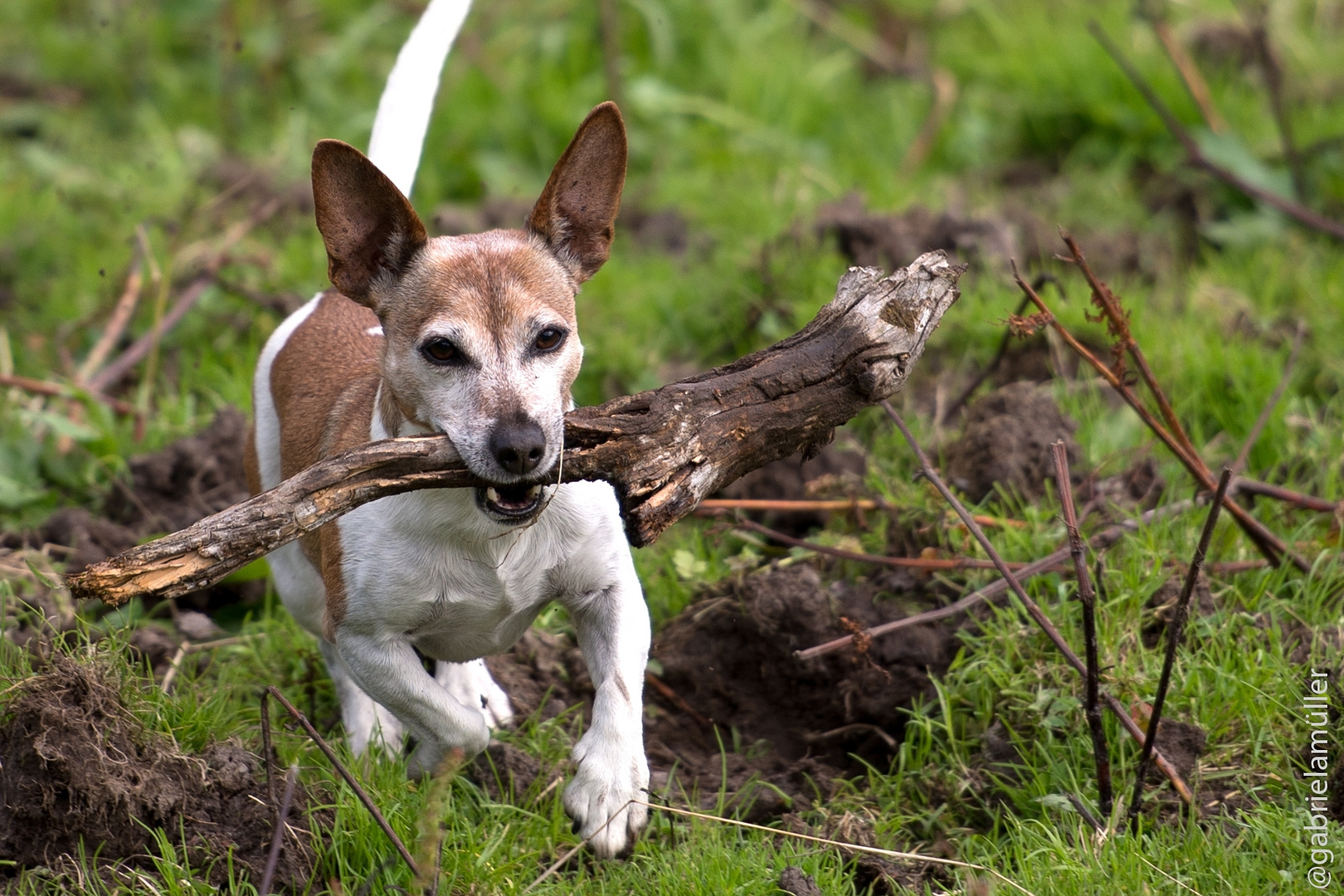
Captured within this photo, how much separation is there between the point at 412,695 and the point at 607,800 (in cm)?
60

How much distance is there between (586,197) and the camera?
12.4 ft

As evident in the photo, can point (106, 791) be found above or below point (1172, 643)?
below

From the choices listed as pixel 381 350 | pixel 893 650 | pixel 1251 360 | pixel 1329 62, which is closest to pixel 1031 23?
pixel 1329 62

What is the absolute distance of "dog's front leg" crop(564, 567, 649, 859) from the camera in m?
3.41

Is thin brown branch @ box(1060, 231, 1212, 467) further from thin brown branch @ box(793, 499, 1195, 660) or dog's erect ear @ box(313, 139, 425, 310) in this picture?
dog's erect ear @ box(313, 139, 425, 310)

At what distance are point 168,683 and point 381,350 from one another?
123 centimetres

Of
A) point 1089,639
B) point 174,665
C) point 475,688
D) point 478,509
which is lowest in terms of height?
point 475,688

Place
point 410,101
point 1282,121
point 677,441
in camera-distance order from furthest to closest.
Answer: point 1282,121 < point 410,101 < point 677,441

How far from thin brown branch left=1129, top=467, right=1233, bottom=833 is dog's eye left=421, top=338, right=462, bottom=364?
1834 mm

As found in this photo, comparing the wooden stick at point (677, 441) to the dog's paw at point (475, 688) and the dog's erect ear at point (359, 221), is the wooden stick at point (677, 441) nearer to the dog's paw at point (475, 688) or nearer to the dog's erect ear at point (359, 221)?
the dog's erect ear at point (359, 221)

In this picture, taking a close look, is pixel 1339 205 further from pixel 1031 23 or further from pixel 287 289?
pixel 287 289

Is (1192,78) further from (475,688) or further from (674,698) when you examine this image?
(475,688)

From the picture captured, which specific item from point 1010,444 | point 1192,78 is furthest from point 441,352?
point 1192,78

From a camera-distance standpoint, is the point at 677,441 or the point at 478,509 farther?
the point at 478,509
